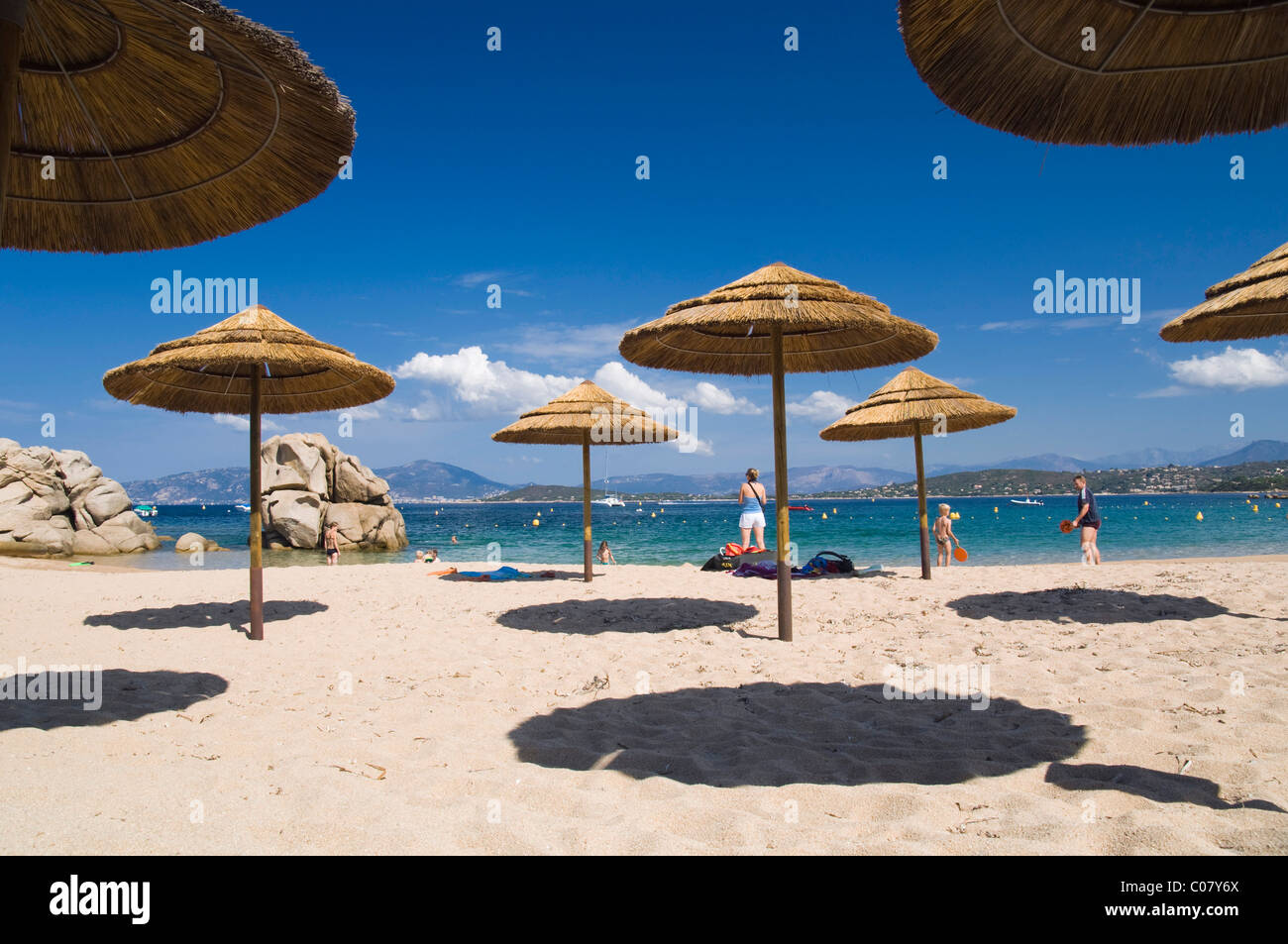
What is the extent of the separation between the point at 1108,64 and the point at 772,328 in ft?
10.2

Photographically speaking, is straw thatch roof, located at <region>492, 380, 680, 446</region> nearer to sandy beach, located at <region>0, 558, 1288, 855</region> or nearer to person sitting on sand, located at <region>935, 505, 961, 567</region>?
sandy beach, located at <region>0, 558, 1288, 855</region>

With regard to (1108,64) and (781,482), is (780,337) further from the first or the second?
(1108,64)

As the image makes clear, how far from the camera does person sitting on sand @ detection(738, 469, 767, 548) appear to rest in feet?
39.1

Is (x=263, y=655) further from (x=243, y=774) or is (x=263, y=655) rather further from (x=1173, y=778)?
(x=1173, y=778)

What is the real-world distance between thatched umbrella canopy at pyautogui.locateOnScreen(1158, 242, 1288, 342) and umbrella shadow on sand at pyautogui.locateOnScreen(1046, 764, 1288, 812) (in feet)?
13.0

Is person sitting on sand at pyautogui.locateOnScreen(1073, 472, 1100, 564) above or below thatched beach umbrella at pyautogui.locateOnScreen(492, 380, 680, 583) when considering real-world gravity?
below

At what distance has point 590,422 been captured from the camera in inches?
388

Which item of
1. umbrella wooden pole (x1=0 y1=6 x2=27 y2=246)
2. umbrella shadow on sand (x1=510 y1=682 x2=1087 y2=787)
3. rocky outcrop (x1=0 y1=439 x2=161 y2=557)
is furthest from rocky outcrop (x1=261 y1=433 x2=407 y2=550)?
umbrella wooden pole (x1=0 y1=6 x2=27 y2=246)

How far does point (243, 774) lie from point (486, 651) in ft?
9.22

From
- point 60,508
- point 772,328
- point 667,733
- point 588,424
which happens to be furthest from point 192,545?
point 667,733

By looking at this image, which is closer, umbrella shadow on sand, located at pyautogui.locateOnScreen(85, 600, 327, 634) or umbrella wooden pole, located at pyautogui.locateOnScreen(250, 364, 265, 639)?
umbrella wooden pole, located at pyautogui.locateOnScreen(250, 364, 265, 639)
